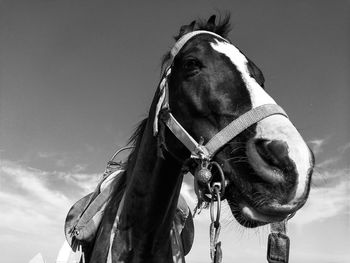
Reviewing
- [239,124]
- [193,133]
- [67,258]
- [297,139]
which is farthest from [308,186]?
[67,258]

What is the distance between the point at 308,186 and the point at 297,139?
27 centimetres

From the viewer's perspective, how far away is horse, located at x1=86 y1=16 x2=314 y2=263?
200cm

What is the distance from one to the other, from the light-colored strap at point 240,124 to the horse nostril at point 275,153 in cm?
16

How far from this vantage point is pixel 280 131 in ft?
6.77

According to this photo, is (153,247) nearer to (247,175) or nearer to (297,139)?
(247,175)

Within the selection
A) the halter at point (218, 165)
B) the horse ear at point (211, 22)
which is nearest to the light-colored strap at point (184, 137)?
the halter at point (218, 165)

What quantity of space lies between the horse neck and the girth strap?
42 cm

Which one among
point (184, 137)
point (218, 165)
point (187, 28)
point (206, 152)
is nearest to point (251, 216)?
point (218, 165)

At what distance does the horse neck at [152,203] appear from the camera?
292cm

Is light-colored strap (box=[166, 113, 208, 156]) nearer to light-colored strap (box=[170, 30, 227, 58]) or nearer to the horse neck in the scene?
the horse neck

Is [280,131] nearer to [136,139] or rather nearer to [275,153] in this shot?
[275,153]

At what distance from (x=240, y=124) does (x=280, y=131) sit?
0.25 metres

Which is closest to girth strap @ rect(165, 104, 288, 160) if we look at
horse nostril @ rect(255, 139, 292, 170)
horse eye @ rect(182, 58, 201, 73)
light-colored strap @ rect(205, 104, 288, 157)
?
light-colored strap @ rect(205, 104, 288, 157)

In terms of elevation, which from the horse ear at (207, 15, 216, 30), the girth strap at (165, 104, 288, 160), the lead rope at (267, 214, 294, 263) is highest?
the horse ear at (207, 15, 216, 30)
